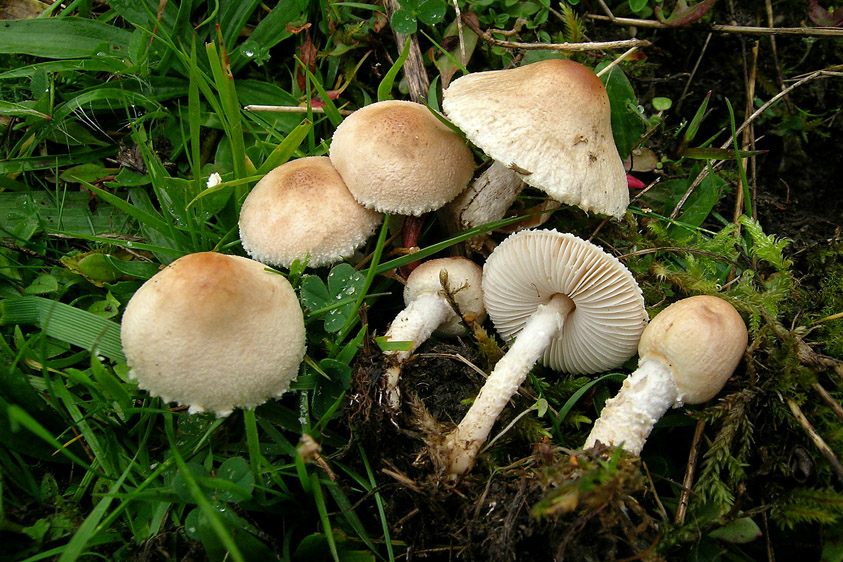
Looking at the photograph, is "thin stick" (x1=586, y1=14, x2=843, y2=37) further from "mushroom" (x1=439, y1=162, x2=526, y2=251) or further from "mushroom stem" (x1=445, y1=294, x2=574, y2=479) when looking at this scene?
"mushroom stem" (x1=445, y1=294, x2=574, y2=479)

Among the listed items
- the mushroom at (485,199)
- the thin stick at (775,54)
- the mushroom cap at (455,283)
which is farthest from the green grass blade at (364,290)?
the thin stick at (775,54)

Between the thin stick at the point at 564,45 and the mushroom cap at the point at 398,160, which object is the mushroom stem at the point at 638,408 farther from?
the thin stick at the point at 564,45

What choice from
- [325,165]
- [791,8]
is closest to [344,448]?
[325,165]

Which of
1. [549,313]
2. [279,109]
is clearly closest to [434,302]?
[549,313]

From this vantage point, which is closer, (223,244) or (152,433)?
(152,433)

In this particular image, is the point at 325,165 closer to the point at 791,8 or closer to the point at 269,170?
the point at 269,170

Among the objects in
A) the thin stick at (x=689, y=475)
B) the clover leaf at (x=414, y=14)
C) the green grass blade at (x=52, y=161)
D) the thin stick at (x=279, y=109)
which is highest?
the clover leaf at (x=414, y=14)

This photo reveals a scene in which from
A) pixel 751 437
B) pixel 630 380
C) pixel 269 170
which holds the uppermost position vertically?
pixel 269 170
